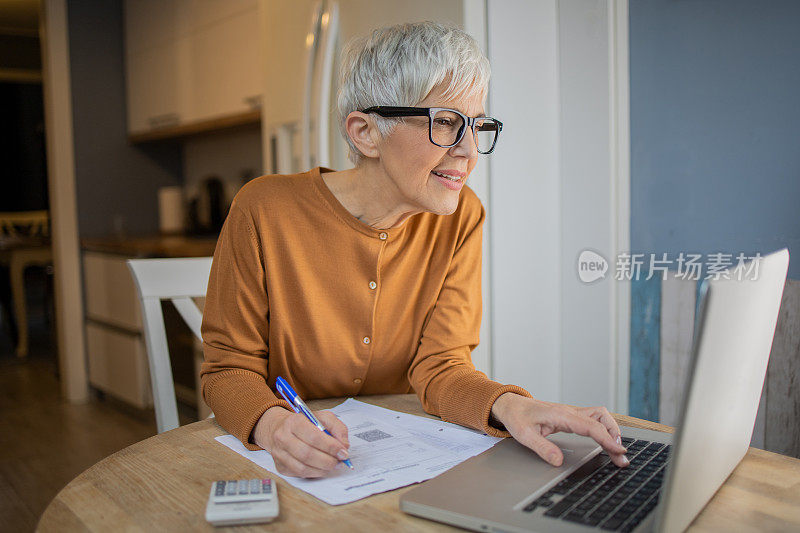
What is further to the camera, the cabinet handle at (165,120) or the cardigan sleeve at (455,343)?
the cabinet handle at (165,120)

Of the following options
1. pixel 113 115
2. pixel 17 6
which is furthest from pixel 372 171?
pixel 17 6

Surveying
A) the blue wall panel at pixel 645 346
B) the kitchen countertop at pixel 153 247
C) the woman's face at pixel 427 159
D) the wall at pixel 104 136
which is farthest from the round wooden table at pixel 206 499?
the wall at pixel 104 136

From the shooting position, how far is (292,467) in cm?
77

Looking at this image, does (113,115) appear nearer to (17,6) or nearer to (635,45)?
(17,6)

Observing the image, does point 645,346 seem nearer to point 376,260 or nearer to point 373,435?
point 376,260

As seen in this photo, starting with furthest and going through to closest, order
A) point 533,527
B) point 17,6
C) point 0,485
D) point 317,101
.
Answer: point 17,6 → point 0,485 → point 317,101 → point 533,527

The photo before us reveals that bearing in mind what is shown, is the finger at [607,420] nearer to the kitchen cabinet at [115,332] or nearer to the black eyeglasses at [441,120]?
the black eyeglasses at [441,120]

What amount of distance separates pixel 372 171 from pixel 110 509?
662mm

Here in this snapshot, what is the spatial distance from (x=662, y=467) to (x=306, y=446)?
394 millimetres

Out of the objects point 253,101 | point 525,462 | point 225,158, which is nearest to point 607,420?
point 525,462

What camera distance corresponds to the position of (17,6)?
5.34 m

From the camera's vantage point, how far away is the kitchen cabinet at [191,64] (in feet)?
10.8

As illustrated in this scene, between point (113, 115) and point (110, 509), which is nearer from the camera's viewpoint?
point (110, 509)

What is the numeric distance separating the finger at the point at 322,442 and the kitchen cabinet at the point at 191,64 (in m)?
2.69
